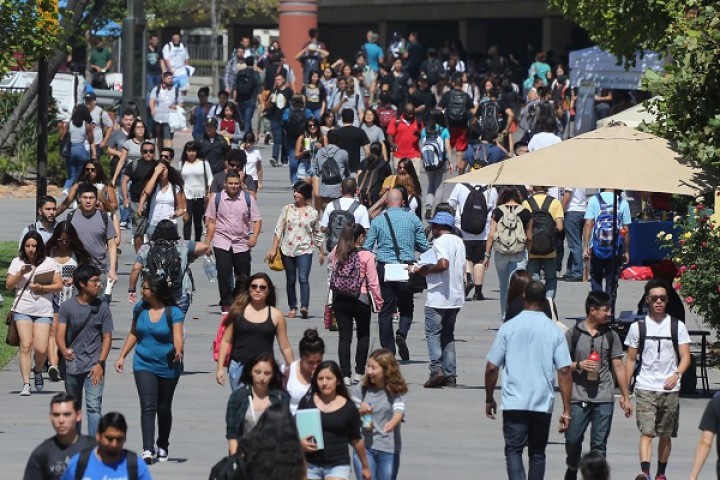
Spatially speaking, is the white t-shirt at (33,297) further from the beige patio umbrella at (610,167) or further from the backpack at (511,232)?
the backpack at (511,232)

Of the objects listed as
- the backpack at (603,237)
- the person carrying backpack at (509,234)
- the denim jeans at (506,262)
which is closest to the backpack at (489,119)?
the backpack at (603,237)

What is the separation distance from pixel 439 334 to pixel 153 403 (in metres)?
4.06

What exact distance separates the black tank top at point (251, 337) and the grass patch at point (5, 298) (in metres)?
5.34

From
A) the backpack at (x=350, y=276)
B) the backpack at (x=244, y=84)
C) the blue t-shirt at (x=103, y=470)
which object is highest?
the backpack at (x=244, y=84)

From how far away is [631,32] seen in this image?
72.3 ft

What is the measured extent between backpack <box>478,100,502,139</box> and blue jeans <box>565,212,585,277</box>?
3.68m

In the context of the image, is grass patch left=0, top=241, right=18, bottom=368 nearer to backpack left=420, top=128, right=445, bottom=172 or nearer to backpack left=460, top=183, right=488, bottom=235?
backpack left=460, top=183, right=488, bottom=235

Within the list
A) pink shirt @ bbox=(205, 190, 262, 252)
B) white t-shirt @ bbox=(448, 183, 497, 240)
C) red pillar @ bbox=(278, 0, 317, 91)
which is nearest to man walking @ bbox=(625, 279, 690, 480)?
pink shirt @ bbox=(205, 190, 262, 252)

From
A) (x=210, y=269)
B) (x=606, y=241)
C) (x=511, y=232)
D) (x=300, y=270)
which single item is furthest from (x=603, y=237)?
(x=210, y=269)

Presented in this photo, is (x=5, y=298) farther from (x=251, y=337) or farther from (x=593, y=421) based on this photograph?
(x=593, y=421)

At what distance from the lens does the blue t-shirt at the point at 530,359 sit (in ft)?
37.8

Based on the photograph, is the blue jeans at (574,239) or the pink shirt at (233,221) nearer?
the pink shirt at (233,221)

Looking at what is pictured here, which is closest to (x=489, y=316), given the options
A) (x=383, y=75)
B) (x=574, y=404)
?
(x=574, y=404)

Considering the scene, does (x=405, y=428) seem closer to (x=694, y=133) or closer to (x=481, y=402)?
(x=481, y=402)
